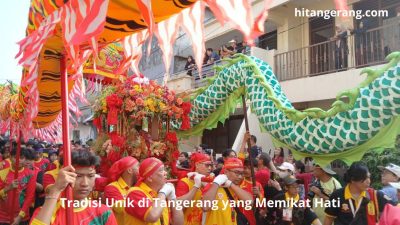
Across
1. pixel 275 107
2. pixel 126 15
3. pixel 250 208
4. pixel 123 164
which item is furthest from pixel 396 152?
pixel 126 15

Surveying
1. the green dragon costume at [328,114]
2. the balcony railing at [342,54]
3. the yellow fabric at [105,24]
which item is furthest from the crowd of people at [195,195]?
the balcony railing at [342,54]

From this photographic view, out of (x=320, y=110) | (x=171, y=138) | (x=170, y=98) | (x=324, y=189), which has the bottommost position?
(x=324, y=189)

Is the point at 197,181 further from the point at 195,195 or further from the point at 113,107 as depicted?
the point at 113,107

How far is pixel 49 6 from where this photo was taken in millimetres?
2133

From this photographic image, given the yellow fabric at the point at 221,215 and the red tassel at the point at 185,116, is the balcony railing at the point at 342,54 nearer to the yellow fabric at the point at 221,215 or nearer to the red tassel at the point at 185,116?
the red tassel at the point at 185,116

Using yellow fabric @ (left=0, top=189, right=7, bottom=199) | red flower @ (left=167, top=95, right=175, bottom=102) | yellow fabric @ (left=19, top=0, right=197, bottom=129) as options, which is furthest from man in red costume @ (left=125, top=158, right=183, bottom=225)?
yellow fabric @ (left=0, top=189, right=7, bottom=199)

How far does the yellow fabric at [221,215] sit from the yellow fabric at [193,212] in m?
0.20

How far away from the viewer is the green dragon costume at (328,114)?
3369 mm

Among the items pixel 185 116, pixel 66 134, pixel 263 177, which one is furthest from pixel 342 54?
pixel 66 134

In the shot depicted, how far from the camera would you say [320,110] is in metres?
3.88

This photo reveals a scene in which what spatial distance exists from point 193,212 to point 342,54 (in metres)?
6.46

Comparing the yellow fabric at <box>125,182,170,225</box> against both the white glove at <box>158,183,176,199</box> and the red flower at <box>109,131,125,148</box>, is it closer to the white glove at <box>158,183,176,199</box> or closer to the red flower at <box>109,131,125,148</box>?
the white glove at <box>158,183,176,199</box>

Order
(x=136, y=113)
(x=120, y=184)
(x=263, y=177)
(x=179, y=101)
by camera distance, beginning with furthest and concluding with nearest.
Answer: (x=179, y=101)
(x=136, y=113)
(x=263, y=177)
(x=120, y=184)

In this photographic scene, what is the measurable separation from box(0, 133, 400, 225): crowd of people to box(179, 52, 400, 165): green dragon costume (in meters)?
0.28
